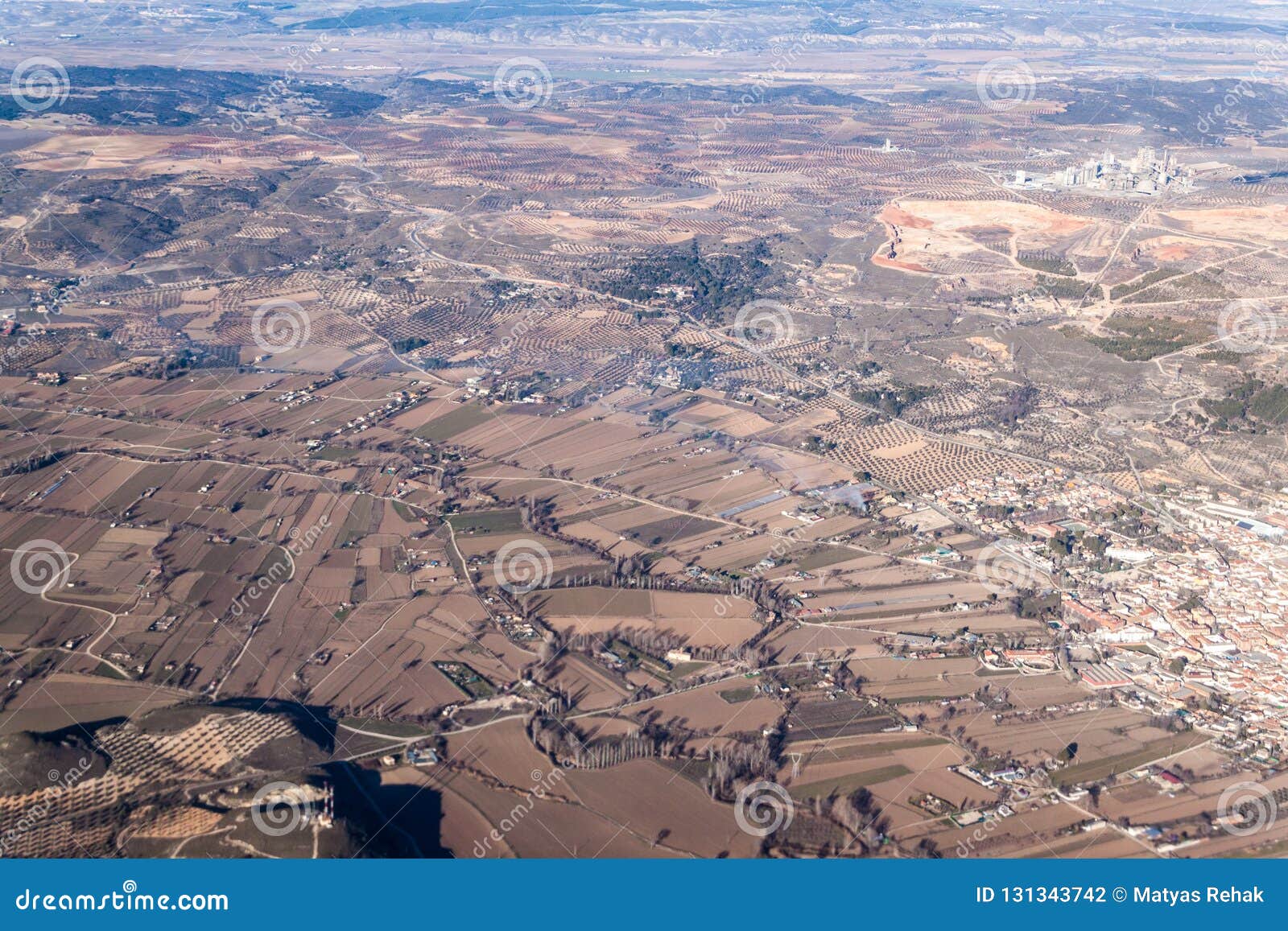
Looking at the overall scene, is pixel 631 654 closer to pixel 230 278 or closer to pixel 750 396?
pixel 750 396

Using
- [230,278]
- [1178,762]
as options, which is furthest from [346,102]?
[1178,762]
